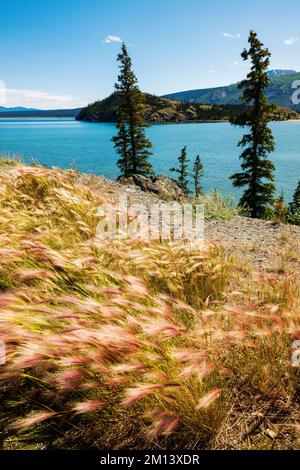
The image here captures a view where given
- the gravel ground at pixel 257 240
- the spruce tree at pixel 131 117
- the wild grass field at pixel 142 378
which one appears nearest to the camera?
the wild grass field at pixel 142 378

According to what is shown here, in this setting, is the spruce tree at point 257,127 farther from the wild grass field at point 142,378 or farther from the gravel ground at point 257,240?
the wild grass field at point 142,378

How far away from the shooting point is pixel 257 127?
21297 mm

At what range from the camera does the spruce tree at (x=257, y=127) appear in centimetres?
2012

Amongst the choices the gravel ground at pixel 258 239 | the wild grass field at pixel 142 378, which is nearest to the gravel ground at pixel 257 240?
the gravel ground at pixel 258 239

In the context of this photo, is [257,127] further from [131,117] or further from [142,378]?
[142,378]

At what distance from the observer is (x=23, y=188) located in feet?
19.2

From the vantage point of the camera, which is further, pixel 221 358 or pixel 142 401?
pixel 221 358

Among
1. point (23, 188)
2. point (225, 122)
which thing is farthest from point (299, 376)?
point (225, 122)

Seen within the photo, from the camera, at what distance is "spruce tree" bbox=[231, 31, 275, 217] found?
66.0 ft

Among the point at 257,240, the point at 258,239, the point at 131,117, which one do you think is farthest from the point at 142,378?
the point at 131,117
